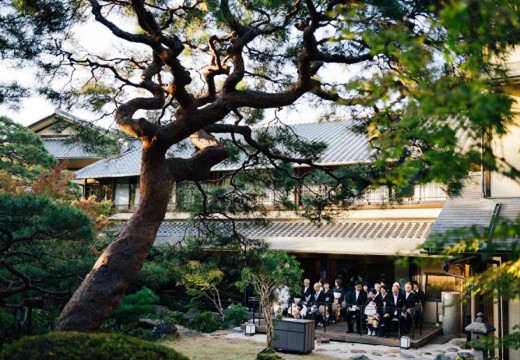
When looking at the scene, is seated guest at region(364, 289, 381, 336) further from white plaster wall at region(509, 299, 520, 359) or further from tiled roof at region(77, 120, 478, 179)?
white plaster wall at region(509, 299, 520, 359)

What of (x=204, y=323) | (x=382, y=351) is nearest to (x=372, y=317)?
(x=382, y=351)

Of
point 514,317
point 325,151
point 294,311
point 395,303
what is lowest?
point 294,311

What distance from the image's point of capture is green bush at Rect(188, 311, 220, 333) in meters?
16.1

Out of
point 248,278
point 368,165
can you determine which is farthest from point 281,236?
point 368,165

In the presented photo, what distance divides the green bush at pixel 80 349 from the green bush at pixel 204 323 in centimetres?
1109

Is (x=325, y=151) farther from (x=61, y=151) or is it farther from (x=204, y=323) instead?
(x=61, y=151)

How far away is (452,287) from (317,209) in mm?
9695

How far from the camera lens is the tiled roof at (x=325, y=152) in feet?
59.5

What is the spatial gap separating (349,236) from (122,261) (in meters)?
11.5

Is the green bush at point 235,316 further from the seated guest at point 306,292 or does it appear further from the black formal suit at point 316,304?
the black formal suit at point 316,304

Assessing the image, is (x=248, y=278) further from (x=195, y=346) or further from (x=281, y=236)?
(x=281, y=236)

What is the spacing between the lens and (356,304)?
15.2 meters

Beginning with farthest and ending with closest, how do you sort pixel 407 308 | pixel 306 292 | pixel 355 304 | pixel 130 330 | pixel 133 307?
pixel 306 292 < pixel 355 304 < pixel 407 308 < pixel 130 330 < pixel 133 307

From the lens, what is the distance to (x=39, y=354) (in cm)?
491
